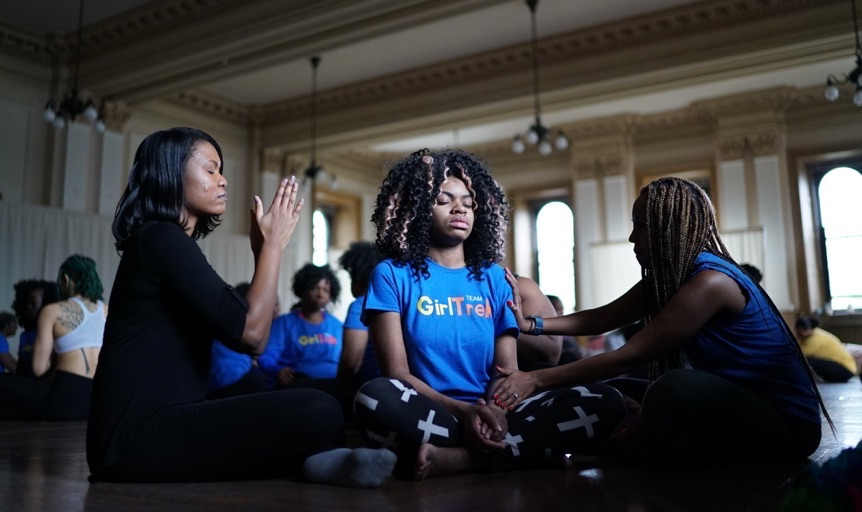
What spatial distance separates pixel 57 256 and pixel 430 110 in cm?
463

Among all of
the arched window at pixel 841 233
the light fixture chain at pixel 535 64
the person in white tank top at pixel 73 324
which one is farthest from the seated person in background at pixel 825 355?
the person in white tank top at pixel 73 324

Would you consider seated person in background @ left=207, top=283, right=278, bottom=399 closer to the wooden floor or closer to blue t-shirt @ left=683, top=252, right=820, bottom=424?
the wooden floor

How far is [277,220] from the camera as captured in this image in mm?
1667

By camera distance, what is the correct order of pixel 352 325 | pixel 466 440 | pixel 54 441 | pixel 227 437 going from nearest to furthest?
pixel 227 437 → pixel 466 440 → pixel 54 441 → pixel 352 325

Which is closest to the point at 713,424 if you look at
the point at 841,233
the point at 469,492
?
the point at 469,492

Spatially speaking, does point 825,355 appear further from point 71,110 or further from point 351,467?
point 71,110

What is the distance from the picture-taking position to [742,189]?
9.00m

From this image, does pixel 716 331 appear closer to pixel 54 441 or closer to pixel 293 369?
pixel 54 441

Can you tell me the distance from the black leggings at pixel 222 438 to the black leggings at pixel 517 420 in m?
0.13

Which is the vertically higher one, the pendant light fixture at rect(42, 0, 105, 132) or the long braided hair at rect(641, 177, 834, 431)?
the pendant light fixture at rect(42, 0, 105, 132)

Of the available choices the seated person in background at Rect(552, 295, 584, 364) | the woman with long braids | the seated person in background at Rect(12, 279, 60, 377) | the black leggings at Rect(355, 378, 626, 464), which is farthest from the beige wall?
the black leggings at Rect(355, 378, 626, 464)

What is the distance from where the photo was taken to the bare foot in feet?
5.15

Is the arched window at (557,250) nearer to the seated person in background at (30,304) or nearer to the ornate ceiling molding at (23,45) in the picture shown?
the ornate ceiling molding at (23,45)

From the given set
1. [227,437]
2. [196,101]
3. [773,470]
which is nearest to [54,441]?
[227,437]
